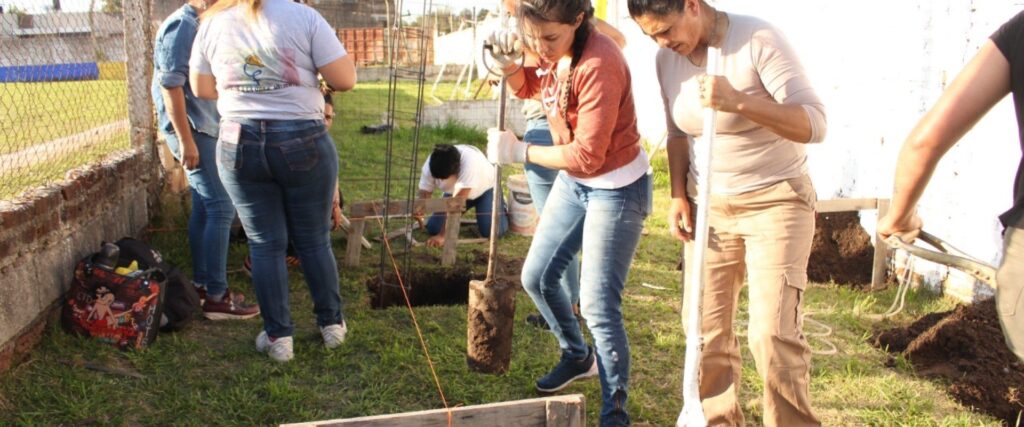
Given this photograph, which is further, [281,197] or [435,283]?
[435,283]

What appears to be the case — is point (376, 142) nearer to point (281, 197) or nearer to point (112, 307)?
point (112, 307)

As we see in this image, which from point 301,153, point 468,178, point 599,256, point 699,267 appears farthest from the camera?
point 468,178

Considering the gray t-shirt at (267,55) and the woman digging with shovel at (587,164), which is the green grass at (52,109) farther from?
the woman digging with shovel at (587,164)

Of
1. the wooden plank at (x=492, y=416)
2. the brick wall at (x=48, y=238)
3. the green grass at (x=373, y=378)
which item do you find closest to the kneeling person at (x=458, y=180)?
the green grass at (x=373, y=378)

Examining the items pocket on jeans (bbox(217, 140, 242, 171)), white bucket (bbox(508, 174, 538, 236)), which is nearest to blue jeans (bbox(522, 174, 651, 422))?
pocket on jeans (bbox(217, 140, 242, 171))

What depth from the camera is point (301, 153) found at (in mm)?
3508

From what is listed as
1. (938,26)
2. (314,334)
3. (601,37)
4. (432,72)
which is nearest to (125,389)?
(314,334)

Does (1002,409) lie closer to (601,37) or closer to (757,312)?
(757,312)

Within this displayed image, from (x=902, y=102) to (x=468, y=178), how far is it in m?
2.97

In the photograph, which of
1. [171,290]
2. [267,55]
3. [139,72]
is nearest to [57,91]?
[139,72]

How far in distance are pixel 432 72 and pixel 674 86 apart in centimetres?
1802

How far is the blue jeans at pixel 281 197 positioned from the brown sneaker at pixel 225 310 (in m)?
0.60

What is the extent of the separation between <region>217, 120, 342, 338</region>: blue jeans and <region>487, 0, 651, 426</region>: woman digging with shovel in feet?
3.15

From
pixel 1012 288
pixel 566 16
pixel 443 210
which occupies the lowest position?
pixel 443 210
